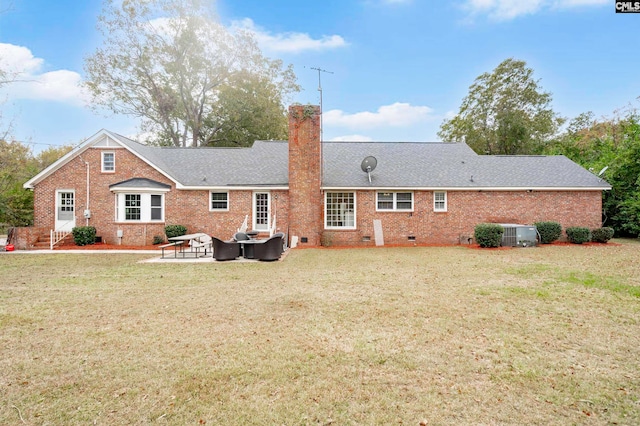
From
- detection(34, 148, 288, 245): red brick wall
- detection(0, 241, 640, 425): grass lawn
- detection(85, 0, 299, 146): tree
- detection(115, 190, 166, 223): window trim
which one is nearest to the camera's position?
detection(0, 241, 640, 425): grass lawn

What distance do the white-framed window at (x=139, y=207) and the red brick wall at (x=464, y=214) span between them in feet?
32.1

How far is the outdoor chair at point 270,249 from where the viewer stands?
1180cm

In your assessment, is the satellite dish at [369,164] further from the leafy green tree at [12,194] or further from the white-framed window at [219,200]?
the leafy green tree at [12,194]

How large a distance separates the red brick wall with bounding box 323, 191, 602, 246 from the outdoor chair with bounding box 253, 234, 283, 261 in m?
5.63

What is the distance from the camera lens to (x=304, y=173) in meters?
16.4

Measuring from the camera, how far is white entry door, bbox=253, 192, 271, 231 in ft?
56.6

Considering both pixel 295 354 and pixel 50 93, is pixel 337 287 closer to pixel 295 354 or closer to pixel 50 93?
pixel 295 354

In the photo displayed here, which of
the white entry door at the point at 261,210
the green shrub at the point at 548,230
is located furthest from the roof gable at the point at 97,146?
the green shrub at the point at 548,230

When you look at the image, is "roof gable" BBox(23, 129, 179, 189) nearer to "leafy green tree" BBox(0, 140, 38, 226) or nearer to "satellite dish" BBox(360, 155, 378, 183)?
"leafy green tree" BBox(0, 140, 38, 226)

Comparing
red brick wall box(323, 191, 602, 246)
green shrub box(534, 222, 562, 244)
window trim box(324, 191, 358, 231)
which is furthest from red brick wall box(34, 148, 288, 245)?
green shrub box(534, 222, 562, 244)

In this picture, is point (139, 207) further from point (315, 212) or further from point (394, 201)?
point (394, 201)

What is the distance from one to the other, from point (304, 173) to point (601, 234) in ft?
52.9

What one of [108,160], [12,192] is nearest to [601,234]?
[108,160]

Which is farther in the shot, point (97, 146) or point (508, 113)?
point (508, 113)
